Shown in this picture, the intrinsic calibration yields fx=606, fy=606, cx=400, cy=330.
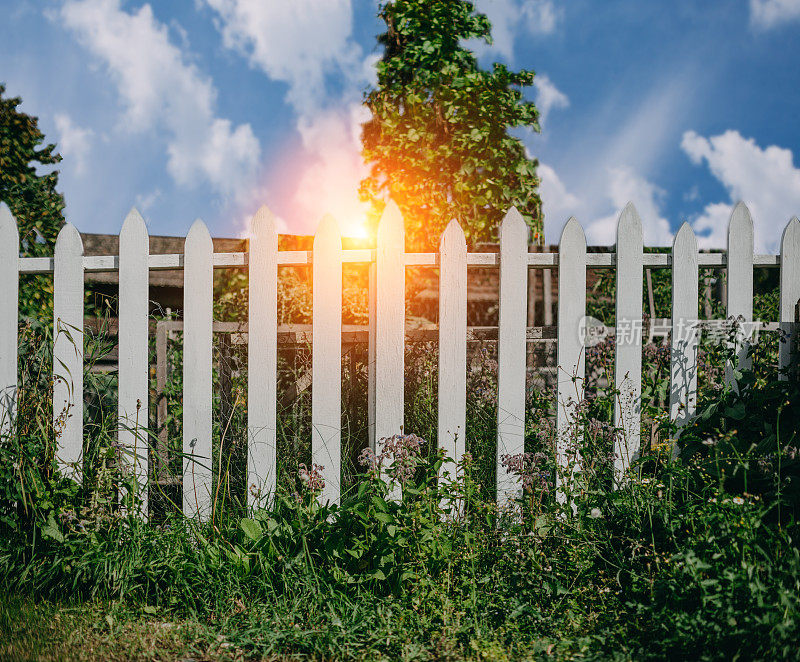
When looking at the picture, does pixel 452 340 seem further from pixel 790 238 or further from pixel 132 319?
pixel 790 238

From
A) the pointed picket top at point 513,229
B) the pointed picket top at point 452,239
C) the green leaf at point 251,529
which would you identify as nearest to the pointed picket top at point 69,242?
the green leaf at point 251,529

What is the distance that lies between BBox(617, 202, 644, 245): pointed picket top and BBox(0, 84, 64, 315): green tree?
3.73 meters

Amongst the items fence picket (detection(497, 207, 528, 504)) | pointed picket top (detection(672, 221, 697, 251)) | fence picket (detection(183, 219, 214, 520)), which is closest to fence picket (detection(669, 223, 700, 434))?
pointed picket top (detection(672, 221, 697, 251))

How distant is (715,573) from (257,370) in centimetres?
221

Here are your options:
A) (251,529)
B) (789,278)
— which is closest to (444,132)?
(789,278)

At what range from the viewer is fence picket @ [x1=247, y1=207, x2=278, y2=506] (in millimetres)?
3117

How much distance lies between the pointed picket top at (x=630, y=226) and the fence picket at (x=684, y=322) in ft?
0.67

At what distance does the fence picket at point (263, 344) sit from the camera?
3117mm

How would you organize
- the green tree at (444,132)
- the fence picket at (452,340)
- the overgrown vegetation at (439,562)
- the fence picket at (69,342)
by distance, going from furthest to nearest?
the green tree at (444,132) → the fence picket at (69,342) → the fence picket at (452,340) → the overgrown vegetation at (439,562)

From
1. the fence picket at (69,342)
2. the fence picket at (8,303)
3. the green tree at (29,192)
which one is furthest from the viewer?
the green tree at (29,192)

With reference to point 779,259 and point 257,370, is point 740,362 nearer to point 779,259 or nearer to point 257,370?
point 779,259

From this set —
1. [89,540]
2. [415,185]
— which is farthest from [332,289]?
[415,185]

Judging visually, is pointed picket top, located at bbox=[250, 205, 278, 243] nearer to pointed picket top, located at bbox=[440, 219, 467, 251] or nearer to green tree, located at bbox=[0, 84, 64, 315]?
pointed picket top, located at bbox=[440, 219, 467, 251]

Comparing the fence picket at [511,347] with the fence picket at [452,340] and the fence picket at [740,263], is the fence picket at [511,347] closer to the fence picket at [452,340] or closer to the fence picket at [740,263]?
the fence picket at [452,340]
